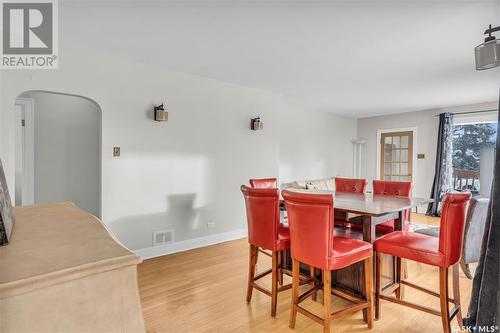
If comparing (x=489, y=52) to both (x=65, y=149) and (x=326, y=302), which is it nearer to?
(x=326, y=302)

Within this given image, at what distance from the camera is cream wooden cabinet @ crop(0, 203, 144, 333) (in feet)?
1.60

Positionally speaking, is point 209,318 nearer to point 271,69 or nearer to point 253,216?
point 253,216

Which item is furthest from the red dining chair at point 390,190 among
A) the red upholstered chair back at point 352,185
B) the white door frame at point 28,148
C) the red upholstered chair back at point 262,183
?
the white door frame at point 28,148

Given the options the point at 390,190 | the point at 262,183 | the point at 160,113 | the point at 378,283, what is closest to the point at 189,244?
the point at 262,183

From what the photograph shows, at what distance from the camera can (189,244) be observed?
387 centimetres

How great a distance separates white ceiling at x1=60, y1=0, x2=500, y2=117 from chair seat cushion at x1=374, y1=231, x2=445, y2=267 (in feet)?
5.90

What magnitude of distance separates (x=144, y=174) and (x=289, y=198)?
7.21 feet

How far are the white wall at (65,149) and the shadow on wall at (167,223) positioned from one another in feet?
2.08

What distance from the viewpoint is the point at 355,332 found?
204cm

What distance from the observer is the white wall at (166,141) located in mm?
3000

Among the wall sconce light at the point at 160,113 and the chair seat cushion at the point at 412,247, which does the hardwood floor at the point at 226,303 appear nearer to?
the chair seat cushion at the point at 412,247

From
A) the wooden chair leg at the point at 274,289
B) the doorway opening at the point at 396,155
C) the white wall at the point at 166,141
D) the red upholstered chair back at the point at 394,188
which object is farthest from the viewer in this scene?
the doorway opening at the point at 396,155

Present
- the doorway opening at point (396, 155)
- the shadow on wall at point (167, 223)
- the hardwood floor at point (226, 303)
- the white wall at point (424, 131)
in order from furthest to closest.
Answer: the doorway opening at point (396, 155) < the white wall at point (424, 131) < the shadow on wall at point (167, 223) < the hardwood floor at point (226, 303)

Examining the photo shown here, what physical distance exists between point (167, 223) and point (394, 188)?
2.92m
